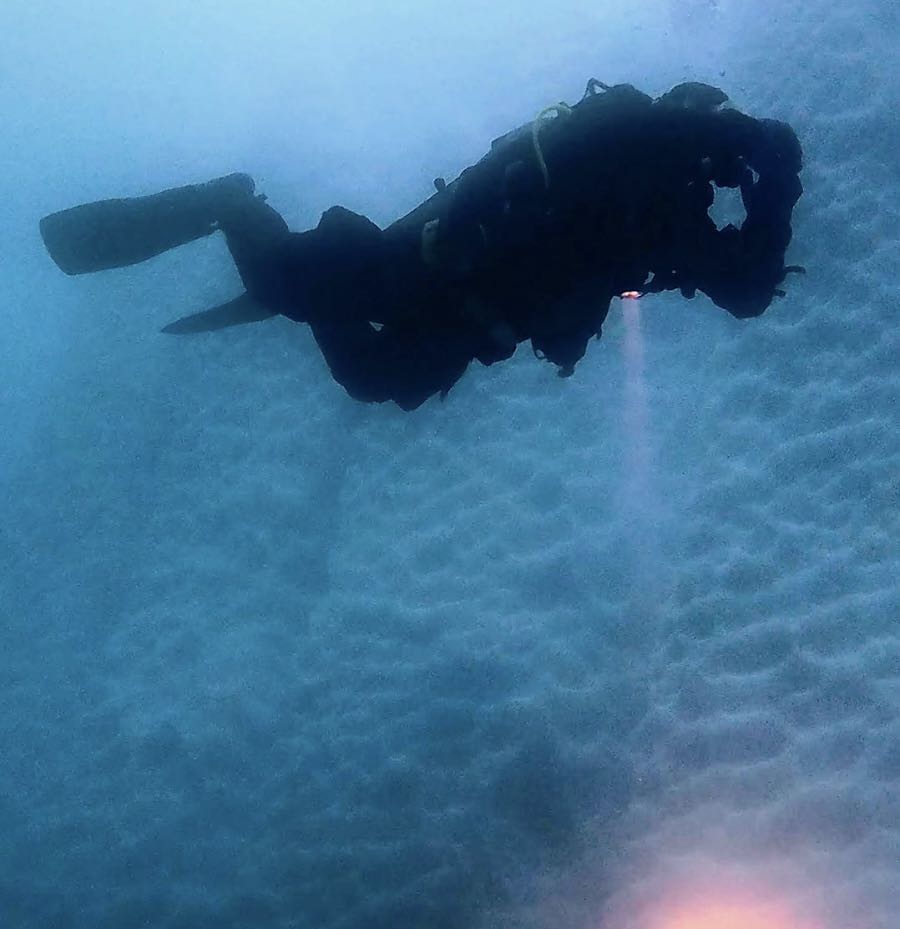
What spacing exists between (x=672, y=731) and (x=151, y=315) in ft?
20.9

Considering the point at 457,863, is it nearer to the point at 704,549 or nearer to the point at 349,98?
the point at 704,549

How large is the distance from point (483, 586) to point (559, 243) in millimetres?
3394

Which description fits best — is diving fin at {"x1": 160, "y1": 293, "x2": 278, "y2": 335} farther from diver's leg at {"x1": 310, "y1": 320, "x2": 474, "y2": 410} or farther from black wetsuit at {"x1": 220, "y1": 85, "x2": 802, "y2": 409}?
black wetsuit at {"x1": 220, "y1": 85, "x2": 802, "y2": 409}

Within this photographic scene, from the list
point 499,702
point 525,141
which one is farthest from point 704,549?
point 525,141

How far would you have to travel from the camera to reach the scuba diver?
2.79 meters

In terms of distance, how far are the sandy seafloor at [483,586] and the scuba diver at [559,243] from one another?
2617 mm

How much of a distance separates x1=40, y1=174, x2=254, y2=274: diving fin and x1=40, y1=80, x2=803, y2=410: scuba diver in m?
1.08

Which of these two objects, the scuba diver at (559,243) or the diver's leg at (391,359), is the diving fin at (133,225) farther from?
the diver's leg at (391,359)

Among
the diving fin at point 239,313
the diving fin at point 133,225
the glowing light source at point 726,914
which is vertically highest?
the diving fin at point 133,225

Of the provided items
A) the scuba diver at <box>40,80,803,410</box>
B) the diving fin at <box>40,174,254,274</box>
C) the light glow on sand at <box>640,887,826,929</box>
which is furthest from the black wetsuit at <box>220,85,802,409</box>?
the light glow on sand at <box>640,887,826,929</box>

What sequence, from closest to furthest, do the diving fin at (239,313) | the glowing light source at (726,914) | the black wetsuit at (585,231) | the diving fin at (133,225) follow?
the black wetsuit at (585,231) → the diving fin at (239,313) → the glowing light source at (726,914) → the diving fin at (133,225)

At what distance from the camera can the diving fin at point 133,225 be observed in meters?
4.54

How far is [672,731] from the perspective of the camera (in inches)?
196

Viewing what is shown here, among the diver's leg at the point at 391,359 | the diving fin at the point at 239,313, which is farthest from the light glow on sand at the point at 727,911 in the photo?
the diving fin at the point at 239,313
